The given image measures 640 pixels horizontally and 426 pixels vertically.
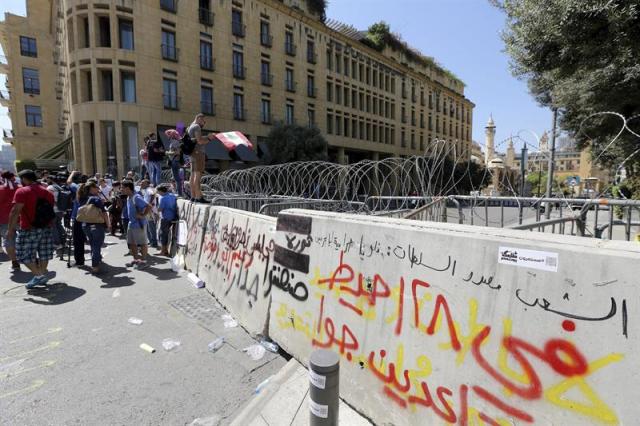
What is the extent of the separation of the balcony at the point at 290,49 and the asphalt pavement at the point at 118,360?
109 ft

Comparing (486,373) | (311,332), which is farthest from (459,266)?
(311,332)

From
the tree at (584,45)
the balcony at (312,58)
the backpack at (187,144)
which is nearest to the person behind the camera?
the tree at (584,45)

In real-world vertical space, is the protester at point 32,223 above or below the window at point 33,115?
below

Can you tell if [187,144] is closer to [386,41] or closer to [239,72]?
[239,72]

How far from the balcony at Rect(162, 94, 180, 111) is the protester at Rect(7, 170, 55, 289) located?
74.3 ft

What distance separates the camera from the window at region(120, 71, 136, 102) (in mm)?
24797

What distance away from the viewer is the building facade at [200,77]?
24328 mm

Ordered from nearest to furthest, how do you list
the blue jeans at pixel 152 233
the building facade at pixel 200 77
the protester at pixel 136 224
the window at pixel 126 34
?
the protester at pixel 136 224
the blue jeans at pixel 152 233
the building facade at pixel 200 77
the window at pixel 126 34

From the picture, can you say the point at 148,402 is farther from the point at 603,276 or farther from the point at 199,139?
the point at 199,139

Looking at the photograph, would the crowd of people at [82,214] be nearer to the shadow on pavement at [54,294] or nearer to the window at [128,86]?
the shadow on pavement at [54,294]

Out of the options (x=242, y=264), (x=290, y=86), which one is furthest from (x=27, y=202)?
(x=290, y=86)

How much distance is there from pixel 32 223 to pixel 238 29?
2943cm

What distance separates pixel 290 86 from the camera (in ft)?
116

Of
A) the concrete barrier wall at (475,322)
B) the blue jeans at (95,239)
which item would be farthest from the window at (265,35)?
the concrete barrier wall at (475,322)
